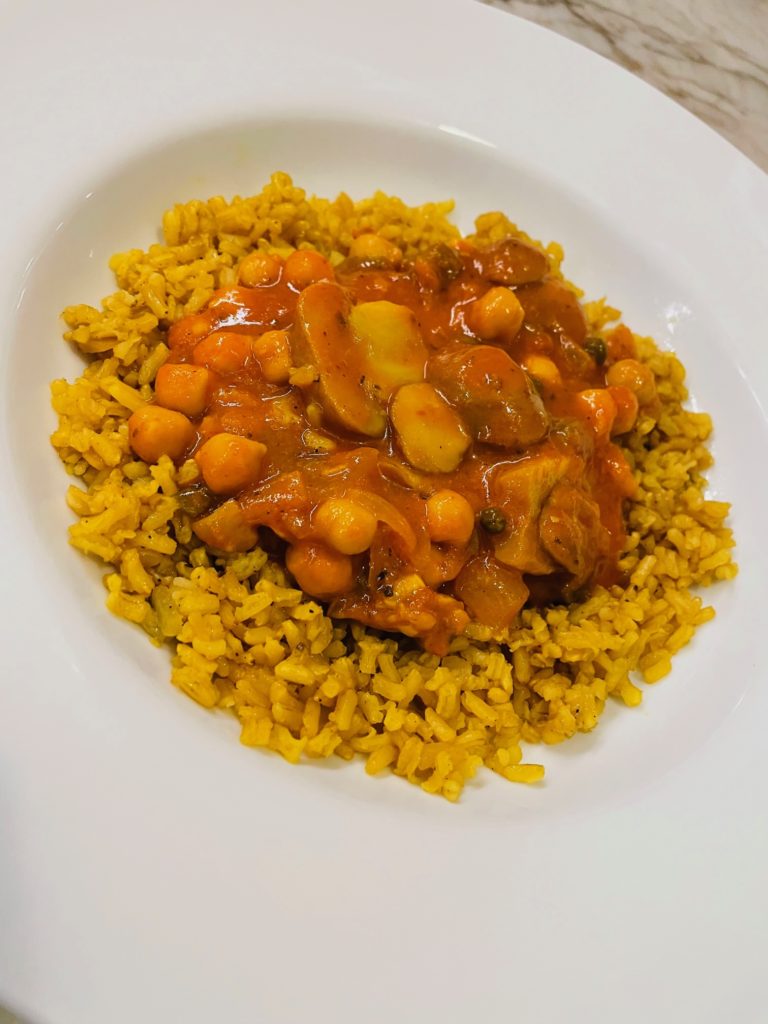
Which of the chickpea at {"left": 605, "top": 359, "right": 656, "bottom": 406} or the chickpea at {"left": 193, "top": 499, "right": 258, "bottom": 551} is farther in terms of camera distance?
the chickpea at {"left": 605, "top": 359, "right": 656, "bottom": 406}

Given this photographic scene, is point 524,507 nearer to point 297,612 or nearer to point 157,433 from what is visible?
point 297,612

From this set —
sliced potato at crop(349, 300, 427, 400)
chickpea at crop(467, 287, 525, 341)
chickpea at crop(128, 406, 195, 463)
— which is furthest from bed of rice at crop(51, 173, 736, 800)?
chickpea at crop(467, 287, 525, 341)

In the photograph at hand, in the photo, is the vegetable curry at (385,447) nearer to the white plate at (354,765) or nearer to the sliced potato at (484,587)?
the sliced potato at (484,587)

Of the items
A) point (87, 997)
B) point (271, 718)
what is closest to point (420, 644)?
point (271, 718)

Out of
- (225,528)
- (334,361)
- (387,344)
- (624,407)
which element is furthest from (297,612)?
(624,407)

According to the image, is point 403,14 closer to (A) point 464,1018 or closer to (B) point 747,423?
(B) point 747,423

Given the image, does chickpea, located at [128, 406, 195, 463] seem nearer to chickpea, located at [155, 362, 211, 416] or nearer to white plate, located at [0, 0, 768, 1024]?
chickpea, located at [155, 362, 211, 416]
